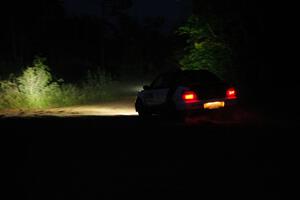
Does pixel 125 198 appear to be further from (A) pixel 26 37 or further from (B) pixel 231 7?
(A) pixel 26 37

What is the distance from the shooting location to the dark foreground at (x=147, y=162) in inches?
281

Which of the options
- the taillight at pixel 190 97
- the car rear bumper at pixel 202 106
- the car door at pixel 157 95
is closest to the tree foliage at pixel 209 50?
the car door at pixel 157 95

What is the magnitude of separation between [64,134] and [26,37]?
3908cm

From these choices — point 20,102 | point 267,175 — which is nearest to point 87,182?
point 267,175

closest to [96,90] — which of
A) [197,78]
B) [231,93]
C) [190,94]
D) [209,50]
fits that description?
[209,50]

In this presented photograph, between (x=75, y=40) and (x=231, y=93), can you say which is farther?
(x=75, y=40)

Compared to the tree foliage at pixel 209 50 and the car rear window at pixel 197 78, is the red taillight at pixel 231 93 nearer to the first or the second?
the car rear window at pixel 197 78

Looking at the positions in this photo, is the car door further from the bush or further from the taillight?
the bush

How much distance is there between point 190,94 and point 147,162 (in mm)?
6029

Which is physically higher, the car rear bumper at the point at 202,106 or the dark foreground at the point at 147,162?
the car rear bumper at the point at 202,106

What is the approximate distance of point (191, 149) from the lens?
34.7 feet

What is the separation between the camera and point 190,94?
1513 centimetres

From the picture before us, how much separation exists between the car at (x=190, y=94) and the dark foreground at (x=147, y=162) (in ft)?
1.80

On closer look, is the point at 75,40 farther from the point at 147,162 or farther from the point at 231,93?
the point at 147,162
